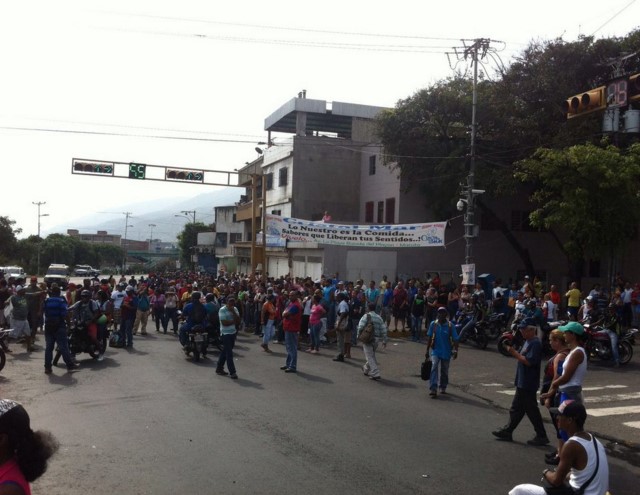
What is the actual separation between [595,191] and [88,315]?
17543 mm

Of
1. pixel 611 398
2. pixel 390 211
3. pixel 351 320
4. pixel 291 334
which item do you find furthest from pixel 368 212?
pixel 611 398

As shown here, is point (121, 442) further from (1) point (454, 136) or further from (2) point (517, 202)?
(2) point (517, 202)

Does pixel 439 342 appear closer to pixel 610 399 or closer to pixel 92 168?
pixel 610 399

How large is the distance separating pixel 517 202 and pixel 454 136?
22.1ft

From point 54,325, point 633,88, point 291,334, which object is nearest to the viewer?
point 633,88

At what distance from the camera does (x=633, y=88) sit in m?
9.08

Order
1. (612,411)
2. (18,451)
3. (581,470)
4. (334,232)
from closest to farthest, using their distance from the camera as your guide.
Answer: (18,451), (581,470), (612,411), (334,232)

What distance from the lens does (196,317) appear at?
51.0ft

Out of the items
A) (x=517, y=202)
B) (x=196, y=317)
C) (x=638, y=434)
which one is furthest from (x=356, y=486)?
(x=517, y=202)

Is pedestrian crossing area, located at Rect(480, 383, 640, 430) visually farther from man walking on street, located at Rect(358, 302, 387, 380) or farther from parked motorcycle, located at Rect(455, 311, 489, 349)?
parked motorcycle, located at Rect(455, 311, 489, 349)

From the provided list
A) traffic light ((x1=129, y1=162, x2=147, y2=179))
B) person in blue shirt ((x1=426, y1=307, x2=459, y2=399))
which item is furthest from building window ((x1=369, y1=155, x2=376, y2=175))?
person in blue shirt ((x1=426, y1=307, x2=459, y2=399))

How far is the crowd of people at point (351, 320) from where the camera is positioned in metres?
7.62

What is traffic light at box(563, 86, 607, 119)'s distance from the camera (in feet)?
30.4

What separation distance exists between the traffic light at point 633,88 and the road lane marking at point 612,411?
522 cm
